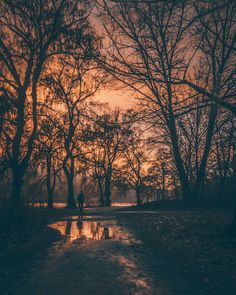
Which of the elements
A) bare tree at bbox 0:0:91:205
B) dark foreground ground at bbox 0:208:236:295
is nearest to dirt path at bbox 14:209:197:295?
dark foreground ground at bbox 0:208:236:295

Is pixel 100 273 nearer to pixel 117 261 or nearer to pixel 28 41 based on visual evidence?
pixel 117 261

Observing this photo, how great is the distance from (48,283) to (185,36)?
812 centimetres

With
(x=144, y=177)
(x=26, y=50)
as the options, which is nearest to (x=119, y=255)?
(x=26, y=50)

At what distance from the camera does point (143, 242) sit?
31.8 ft

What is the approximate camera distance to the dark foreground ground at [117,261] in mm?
5396

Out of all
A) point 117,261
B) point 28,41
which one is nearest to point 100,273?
point 117,261

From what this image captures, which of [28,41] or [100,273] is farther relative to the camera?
[28,41]

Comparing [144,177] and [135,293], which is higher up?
[144,177]

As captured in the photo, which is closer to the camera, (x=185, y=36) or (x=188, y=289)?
(x=188, y=289)

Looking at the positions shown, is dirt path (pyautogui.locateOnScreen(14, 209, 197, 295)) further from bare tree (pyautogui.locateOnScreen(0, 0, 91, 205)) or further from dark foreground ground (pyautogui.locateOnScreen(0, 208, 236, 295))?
bare tree (pyautogui.locateOnScreen(0, 0, 91, 205))

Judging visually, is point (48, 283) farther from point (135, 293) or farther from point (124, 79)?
point (124, 79)

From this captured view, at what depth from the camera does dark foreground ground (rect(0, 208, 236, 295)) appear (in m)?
5.40

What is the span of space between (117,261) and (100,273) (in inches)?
42.7

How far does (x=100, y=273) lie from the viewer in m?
6.07
